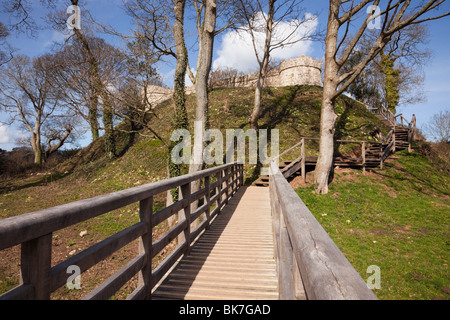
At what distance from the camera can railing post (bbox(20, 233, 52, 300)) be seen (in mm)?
1222

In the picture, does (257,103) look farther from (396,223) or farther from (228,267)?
(228,267)

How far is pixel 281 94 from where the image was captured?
2231 cm

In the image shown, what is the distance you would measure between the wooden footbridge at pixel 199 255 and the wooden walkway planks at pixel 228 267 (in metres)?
0.01

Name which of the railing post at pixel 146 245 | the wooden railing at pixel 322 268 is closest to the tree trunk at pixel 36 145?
the railing post at pixel 146 245

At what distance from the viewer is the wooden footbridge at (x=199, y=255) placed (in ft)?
3.09

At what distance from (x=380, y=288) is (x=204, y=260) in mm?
4070

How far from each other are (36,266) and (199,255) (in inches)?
110

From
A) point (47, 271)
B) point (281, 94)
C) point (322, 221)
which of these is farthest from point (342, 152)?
point (47, 271)

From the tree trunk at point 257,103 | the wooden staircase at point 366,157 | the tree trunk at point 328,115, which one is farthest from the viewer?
the tree trunk at point 257,103

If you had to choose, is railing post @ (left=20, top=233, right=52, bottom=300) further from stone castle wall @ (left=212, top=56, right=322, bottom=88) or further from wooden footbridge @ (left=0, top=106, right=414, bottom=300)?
stone castle wall @ (left=212, top=56, right=322, bottom=88)

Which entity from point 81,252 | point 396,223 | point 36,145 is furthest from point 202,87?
point 36,145

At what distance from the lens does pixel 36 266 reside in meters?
1.25

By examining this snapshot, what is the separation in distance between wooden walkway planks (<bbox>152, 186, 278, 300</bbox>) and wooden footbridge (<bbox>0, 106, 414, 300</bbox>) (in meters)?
0.01

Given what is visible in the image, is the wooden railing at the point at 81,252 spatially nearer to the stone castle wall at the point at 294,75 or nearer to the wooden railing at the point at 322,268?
the wooden railing at the point at 322,268
